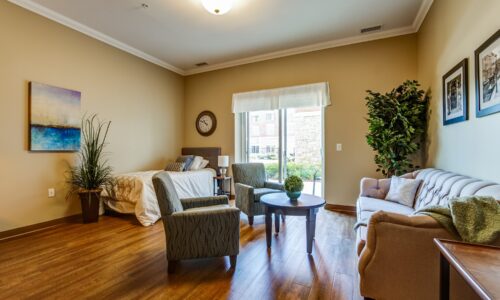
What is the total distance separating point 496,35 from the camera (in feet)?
5.59

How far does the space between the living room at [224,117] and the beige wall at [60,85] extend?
0.02 m

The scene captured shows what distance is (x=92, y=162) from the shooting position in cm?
352

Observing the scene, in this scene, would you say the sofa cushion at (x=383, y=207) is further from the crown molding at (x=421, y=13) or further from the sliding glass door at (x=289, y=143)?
the crown molding at (x=421, y=13)

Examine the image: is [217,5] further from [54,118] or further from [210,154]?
[210,154]

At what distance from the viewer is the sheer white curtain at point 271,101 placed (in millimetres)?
4270

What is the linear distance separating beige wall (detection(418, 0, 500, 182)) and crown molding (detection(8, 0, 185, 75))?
15.3 feet

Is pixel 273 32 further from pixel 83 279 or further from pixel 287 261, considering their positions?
pixel 83 279

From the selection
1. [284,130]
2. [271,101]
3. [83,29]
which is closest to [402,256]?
[284,130]

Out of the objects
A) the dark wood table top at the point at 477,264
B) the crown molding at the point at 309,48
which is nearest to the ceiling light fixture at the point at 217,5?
the crown molding at the point at 309,48

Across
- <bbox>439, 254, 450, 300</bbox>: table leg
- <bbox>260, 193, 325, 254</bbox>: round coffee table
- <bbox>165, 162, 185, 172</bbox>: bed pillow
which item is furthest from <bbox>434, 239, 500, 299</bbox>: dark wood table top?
<bbox>165, 162, 185, 172</bbox>: bed pillow

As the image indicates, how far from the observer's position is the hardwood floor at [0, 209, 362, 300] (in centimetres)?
183

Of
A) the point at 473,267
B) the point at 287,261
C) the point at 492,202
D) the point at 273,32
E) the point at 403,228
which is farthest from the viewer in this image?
the point at 273,32

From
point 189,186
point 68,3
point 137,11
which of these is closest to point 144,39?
point 137,11

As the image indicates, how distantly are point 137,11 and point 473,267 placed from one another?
402cm
